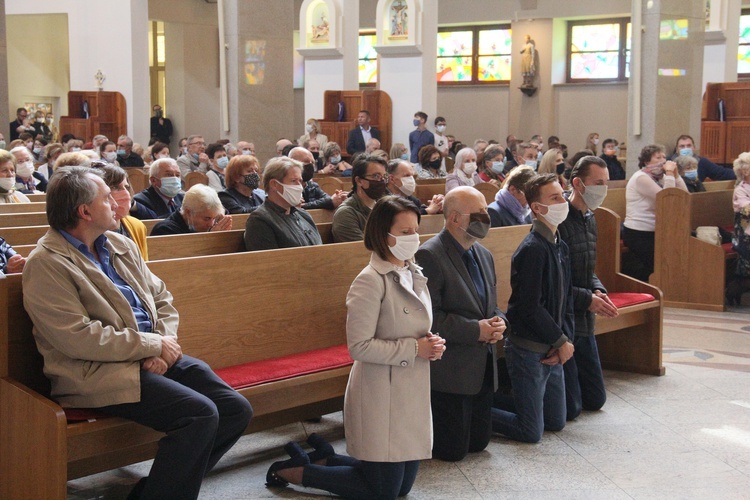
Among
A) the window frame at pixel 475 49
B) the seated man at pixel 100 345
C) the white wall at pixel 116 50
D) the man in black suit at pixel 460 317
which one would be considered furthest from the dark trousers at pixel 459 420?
the window frame at pixel 475 49

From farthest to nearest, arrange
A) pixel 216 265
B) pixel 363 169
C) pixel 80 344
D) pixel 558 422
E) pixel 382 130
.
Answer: pixel 382 130 < pixel 363 169 < pixel 558 422 < pixel 216 265 < pixel 80 344

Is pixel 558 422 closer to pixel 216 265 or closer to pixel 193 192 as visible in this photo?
pixel 216 265

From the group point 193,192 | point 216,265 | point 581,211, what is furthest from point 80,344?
point 581,211

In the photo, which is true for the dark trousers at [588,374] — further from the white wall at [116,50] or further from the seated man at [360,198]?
the white wall at [116,50]

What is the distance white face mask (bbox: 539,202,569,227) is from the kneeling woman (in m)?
1.11

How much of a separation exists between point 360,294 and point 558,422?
5.73 feet

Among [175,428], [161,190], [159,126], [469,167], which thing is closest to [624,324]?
[161,190]

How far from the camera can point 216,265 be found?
4.28 meters

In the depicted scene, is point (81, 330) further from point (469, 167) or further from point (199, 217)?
point (469, 167)

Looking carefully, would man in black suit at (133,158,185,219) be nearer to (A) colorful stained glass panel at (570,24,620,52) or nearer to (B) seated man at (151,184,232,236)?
(B) seated man at (151,184,232,236)

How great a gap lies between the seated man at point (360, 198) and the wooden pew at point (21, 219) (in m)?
1.83

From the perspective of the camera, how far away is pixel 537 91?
23438mm

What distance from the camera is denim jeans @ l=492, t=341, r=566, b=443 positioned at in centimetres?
469

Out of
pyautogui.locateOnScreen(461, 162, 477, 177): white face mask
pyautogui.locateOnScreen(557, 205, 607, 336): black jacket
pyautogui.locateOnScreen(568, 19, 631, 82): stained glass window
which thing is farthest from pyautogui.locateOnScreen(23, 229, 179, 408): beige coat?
pyautogui.locateOnScreen(568, 19, 631, 82): stained glass window
